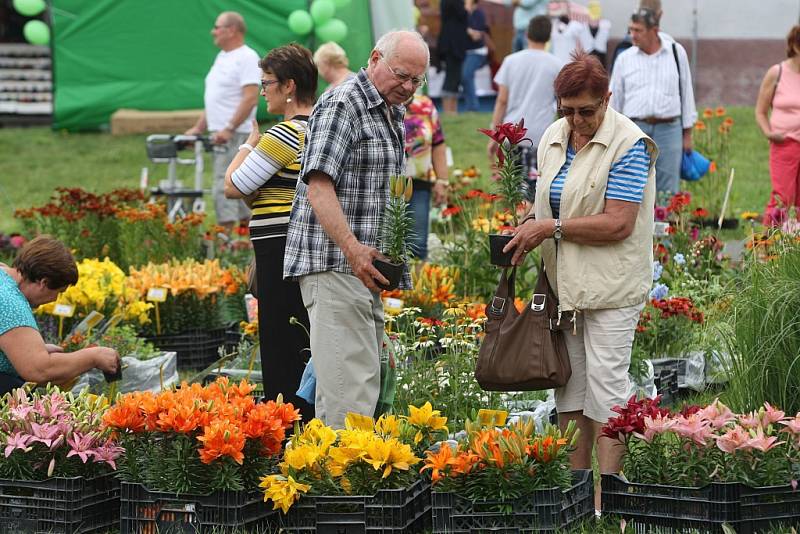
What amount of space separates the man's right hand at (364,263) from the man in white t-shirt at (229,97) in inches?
215

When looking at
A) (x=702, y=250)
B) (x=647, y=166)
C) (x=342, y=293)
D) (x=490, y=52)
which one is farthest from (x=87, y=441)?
(x=490, y=52)

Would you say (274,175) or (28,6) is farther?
(28,6)

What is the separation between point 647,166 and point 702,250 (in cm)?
321

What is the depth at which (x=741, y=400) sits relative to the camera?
4.80m

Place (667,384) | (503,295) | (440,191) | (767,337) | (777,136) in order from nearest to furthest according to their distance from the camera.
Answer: (503,295)
(767,337)
(667,384)
(440,191)
(777,136)

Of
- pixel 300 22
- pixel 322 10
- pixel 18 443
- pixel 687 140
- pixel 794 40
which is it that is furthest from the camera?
pixel 300 22

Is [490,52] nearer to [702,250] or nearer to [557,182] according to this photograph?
[702,250]

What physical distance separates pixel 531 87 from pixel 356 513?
579 cm

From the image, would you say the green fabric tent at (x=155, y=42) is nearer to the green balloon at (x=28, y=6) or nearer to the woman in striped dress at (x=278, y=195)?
the green balloon at (x=28, y=6)

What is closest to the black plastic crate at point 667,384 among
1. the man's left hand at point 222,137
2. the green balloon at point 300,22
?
the man's left hand at point 222,137

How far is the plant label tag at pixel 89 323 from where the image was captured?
5.80 metres

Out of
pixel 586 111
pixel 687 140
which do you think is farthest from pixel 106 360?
pixel 687 140

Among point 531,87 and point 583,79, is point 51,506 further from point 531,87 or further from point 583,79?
point 531,87

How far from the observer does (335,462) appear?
12.8 ft
